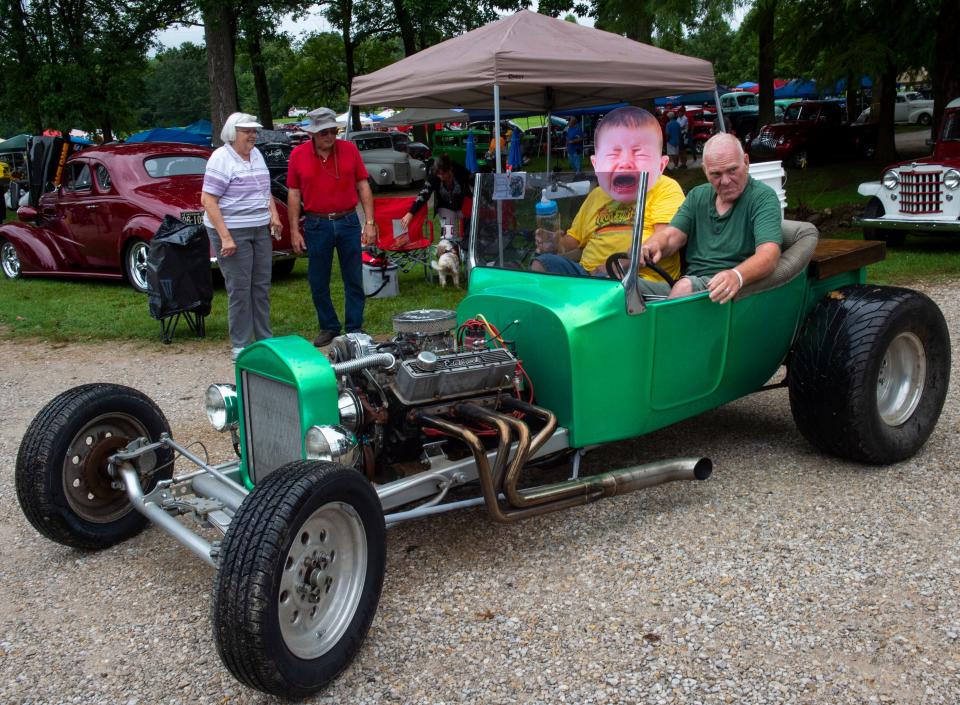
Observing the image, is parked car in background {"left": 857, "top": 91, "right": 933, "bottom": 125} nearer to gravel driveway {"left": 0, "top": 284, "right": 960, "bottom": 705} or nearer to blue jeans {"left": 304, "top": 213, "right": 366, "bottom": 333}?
blue jeans {"left": 304, "top": 213, "right": 366, "bottom": 333}

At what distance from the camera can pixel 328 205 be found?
6977 mm

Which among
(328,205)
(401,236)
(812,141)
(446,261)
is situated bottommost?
→ (446,261)

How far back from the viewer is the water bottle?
4.26 meters

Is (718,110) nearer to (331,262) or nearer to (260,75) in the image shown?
(331,262)

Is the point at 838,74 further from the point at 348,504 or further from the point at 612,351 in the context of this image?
the point at 348,504

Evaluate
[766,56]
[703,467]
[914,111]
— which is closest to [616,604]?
[703,467]

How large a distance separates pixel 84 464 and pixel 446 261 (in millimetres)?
6149

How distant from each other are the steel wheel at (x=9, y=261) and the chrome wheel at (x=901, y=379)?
11.0 meters

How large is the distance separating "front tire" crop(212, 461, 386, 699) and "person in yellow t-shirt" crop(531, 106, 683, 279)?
1738mm

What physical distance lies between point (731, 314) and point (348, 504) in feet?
6.90

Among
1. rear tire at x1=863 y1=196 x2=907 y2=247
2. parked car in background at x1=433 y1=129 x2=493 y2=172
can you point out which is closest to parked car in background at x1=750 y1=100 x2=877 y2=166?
parked car in background at x1=433 y1=129 x2=493 y2=172

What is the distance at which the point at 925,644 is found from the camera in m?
2.86

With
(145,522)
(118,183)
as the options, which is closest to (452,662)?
(145,522)

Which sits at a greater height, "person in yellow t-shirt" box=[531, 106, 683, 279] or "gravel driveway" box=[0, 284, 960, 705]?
"person in yellow t-shirt" box=[531, 106, 683, 279]
